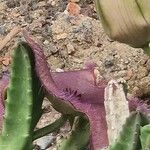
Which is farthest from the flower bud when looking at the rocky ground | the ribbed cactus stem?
the rocky ground

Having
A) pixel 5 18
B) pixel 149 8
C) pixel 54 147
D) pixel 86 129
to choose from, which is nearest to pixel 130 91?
pixel 54 147

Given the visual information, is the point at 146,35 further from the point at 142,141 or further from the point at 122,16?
the point at 142,141

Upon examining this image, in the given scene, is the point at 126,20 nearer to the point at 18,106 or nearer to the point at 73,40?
the point at 18,106

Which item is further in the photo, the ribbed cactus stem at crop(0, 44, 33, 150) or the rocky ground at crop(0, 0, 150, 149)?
the rocky ground at crop(0, 0, 150, 149)

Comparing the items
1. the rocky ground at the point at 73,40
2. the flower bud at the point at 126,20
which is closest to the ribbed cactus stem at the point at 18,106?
the flower bud at the point at 126,20

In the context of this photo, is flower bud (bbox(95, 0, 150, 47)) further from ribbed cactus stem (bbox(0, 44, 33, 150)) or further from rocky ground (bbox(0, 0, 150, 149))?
rocky ground (bbox(0, 0, 150, 149))

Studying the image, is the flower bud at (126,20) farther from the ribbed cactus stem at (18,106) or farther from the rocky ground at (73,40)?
the rocky ground at (73,40)
